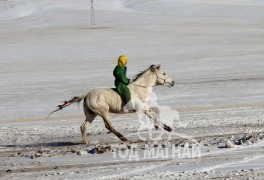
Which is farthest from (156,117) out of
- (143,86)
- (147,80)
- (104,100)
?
(104,100)

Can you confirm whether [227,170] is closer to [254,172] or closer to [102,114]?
[254,172]

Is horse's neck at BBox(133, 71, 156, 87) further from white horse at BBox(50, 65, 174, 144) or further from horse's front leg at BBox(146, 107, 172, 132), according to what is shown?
horse's front leg at BBox(146, 107, 172, 132)

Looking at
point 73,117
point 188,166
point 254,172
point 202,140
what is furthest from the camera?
point 73,117

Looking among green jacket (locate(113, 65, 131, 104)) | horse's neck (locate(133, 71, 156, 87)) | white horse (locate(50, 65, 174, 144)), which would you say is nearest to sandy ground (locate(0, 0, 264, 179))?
white horse (locate(50, 65, 174, 144))

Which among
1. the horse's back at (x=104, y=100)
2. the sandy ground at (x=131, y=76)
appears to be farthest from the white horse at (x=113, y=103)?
the sandy ground at (x=131, y=76)

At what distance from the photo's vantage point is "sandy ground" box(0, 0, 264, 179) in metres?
10.8

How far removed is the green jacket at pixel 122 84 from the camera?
13062 mm

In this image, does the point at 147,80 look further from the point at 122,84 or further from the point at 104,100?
the point at 104,100

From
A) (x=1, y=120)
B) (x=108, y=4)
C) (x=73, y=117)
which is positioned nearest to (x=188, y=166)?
(x=73, y=117)

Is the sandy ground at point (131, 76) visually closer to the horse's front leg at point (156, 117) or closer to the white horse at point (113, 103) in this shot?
the horse's front leg at point (156, 117)

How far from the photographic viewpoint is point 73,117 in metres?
18.3

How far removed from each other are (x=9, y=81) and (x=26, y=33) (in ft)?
87.8

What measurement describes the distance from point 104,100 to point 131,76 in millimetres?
15464

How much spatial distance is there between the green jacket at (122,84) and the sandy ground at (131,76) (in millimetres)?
921
